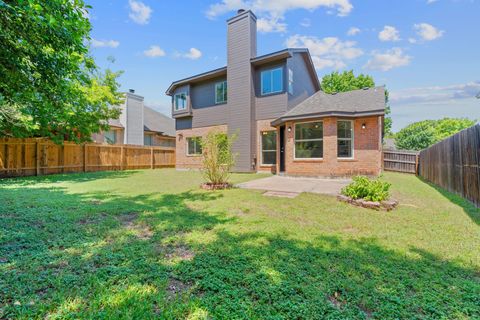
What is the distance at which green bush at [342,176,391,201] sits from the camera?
555 cm

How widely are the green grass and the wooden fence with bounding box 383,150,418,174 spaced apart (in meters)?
11.5

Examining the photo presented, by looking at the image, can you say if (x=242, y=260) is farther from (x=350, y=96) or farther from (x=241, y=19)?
(x=241, y=19)

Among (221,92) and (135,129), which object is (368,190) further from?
(135,129)

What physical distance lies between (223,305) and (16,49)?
4697 millimetres

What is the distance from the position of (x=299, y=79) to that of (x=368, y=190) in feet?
35.6

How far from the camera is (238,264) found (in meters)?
2.71

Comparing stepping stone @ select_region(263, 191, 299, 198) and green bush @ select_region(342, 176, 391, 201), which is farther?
stepping stone @ select_region(263, 191, 299, 198)

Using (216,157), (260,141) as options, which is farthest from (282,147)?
(216,157)

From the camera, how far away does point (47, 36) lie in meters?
3.70

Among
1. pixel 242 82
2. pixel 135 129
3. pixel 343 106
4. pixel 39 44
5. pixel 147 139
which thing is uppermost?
pixel 242 82

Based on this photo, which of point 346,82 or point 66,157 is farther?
point 346,82

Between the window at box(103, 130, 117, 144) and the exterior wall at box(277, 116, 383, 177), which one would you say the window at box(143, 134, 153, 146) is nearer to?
the window at box(103, 130, 117, 144)

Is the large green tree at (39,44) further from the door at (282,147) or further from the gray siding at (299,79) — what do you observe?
the gray siding at (299,79)

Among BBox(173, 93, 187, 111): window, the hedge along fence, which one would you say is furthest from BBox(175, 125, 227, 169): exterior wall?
the hedge along fence
